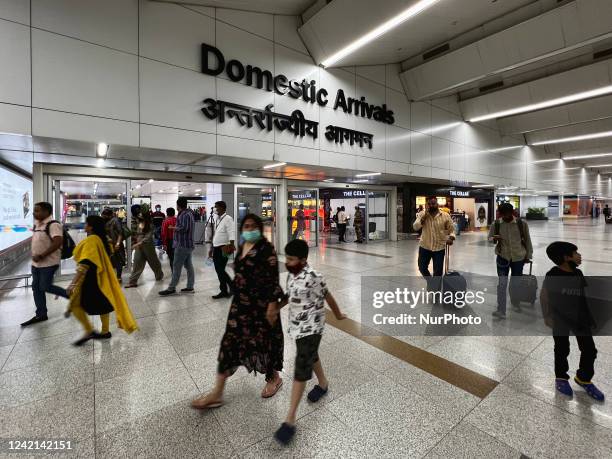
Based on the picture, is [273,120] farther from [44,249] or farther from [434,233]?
[44,249]

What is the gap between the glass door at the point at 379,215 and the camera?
14312mm

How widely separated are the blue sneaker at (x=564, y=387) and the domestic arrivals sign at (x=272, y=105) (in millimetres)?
6970

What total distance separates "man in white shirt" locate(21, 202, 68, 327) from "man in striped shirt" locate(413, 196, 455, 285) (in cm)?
500

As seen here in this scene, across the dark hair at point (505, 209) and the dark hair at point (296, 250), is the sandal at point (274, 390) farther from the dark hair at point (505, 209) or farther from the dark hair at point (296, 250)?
the dark hair at point (505, 209)

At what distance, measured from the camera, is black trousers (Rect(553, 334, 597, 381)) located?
245cm

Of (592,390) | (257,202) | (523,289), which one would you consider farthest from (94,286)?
(257,202)

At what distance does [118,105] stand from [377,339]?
19.6 feet

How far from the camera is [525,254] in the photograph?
4.43 metres

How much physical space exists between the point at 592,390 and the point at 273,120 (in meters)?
7.45

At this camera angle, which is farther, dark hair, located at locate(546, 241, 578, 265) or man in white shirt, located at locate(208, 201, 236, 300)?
man in white shirt, located at locate(208, 201, 236, 300)

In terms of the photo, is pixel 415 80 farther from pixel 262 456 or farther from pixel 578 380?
pixel 262 456

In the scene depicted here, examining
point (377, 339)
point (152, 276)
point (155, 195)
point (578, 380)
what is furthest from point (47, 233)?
point (155, 195)

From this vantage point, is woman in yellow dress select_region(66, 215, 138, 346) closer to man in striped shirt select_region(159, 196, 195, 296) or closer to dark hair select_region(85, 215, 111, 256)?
dark hair select_region(85, 215, 111, 256)

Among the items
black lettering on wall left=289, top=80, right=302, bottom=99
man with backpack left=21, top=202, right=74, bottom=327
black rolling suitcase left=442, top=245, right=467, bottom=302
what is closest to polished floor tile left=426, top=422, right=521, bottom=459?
black rolling suitcase left=442, top=245, right=467, bottom=302
